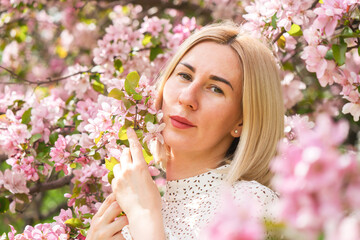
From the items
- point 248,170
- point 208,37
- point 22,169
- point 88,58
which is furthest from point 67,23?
point 248,170

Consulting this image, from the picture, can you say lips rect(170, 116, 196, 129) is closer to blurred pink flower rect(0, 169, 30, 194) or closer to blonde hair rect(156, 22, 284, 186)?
blonde hair rect(156, 22, 284, 186)

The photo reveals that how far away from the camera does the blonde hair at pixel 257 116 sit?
168 cm

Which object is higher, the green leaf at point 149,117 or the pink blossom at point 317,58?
the pink blossom at point 317,58

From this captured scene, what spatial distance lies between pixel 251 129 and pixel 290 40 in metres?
0.69

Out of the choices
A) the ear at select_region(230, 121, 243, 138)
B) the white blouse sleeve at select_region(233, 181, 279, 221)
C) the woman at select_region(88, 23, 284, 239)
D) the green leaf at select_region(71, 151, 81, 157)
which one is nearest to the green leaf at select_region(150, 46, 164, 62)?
the woman at select_region(88, 23, 284, 239)

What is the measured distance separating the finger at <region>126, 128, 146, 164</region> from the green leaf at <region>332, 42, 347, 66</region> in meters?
0.82

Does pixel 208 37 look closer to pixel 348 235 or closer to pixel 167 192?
pixel 167 192

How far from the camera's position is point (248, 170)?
1.70 meters

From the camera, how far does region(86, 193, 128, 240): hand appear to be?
156cm

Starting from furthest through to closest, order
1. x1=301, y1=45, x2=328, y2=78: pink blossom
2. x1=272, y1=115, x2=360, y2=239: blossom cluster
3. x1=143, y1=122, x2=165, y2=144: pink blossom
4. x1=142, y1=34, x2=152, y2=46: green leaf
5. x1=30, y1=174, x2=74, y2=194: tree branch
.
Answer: x1=142, y1=34, x2=152, y2=46: green leaf < x1=30, y1=174, x2=74, y2=194: tree branch < x1=301, y1=45, x2=328, y2=78: pink blossom < x1=143, y1=122, x2=165, y2=144: pink blossom < x1=272, y1=115, x2=360, y2=239: blossom cluster

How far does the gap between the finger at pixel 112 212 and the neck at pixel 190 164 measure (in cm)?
28

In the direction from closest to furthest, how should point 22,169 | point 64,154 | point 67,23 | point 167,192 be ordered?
point 167,192
point 64,154
point 22,169
point 67,23

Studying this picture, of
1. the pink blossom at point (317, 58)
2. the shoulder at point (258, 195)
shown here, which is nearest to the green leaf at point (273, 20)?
the pink blossom at point (317, 58)

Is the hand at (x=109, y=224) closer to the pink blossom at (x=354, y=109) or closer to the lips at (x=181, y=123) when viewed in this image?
the lips at (x=181, y=123)
